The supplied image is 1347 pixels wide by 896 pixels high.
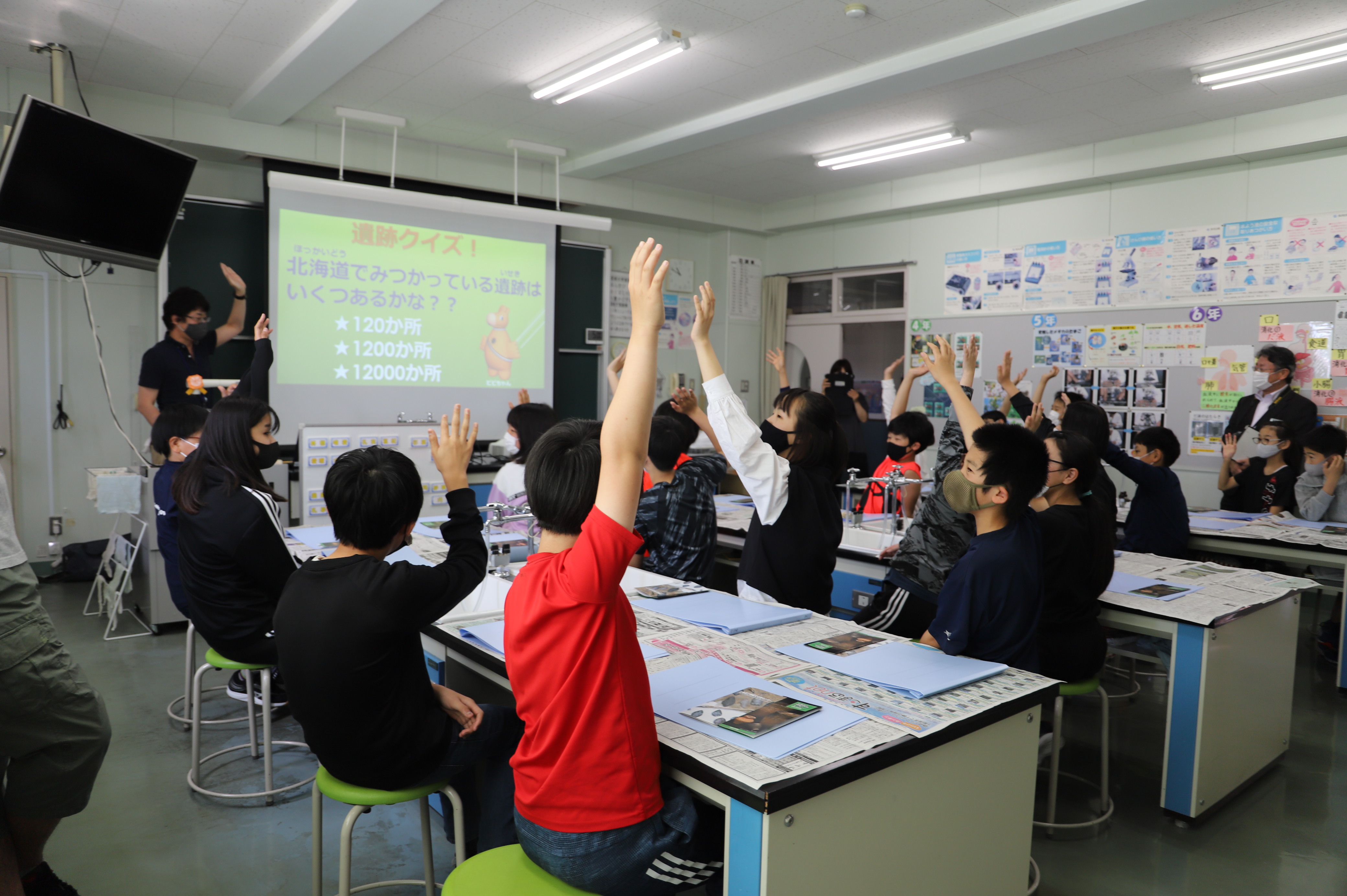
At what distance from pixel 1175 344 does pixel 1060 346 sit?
746 mm

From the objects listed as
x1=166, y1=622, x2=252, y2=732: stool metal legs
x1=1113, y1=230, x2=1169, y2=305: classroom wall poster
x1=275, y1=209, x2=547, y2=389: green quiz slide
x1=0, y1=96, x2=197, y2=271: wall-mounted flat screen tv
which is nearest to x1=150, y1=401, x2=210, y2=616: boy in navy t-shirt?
x1=166, y1=622, x2=252, y2=732: stool metal legs

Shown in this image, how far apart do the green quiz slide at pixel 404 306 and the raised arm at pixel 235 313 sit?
246mm

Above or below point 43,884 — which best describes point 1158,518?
above

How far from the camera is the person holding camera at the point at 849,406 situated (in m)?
6.93

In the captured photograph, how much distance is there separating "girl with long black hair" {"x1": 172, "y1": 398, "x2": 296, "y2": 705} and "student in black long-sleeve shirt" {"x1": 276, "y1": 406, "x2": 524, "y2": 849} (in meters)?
0.89

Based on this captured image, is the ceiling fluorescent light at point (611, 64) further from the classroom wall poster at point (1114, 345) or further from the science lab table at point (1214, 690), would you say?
the classroom wall poster at point (1114, 345)

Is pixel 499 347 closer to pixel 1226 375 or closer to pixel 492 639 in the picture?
pixel 492 639

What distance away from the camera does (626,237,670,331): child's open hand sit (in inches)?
48.8

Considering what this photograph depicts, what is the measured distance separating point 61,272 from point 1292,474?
6993mm

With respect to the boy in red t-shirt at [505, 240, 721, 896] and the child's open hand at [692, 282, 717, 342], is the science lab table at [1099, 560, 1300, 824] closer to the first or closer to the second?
the child's open hand at [692, 282, 717, 342]

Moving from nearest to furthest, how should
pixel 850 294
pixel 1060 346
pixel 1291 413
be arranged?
1. pixel 1291 413
2. pixel 1060 346
3. pixel 850 294

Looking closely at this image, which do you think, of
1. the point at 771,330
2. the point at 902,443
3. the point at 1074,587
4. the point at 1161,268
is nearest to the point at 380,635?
the point at 1074,587

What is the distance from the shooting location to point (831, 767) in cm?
130

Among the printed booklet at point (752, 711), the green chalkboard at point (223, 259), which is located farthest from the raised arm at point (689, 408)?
the green chalkboard at point (223, 259)
